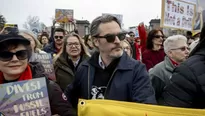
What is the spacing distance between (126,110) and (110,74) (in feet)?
3.06

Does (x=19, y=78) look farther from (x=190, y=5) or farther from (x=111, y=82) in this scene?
(x=190, y=5)

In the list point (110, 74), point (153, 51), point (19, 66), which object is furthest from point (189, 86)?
point (153, 51)

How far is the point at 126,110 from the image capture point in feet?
→ 4.77

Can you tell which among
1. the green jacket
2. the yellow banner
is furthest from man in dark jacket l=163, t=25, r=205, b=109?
the green jacket

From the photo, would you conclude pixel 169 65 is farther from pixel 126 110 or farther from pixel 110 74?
pixel 126 110

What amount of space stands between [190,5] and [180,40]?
1.88 m

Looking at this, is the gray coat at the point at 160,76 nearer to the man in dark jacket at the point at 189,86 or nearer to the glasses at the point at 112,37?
the glasses at the point at 112,37

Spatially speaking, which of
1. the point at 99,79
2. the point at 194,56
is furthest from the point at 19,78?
the point at 194,56

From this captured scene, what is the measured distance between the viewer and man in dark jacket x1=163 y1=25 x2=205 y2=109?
165 cm

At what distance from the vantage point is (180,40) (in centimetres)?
360

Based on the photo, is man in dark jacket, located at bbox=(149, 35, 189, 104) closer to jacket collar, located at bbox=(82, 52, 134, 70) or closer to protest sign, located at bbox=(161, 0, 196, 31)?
jacket collar, located at bbox=(82, 52, 134, 70)

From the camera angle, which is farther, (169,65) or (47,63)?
(47,63)

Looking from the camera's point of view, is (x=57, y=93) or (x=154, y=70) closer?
(x=57, y=93)

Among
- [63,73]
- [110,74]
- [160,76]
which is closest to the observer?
[110,74]
